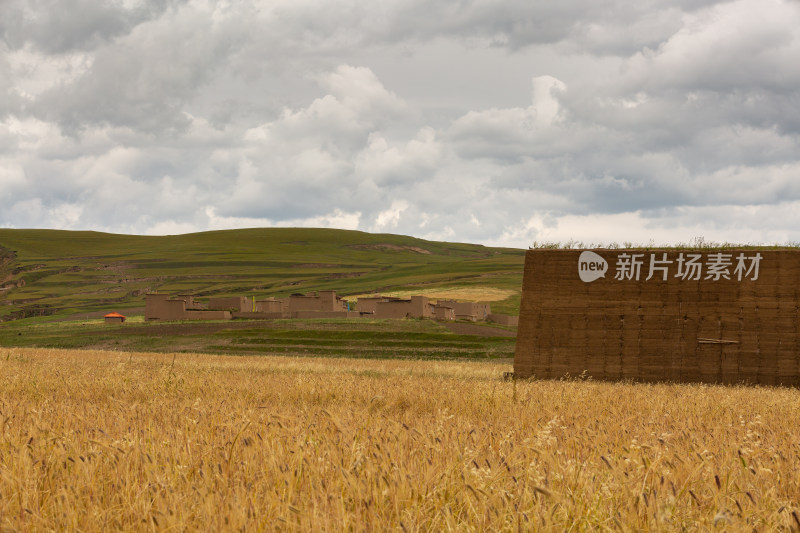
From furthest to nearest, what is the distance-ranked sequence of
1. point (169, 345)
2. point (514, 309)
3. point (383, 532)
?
point (514, 309)
point (169, 345)
point (383, 532)

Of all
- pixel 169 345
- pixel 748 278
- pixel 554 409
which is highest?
pixel 748 278

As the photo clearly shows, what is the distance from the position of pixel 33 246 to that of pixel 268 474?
731ft

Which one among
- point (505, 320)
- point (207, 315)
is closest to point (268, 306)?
point (207, 315)

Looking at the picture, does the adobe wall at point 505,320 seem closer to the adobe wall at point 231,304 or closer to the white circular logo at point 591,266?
the adobe wall at point 231,304

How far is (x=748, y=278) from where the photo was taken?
1761 centimetres

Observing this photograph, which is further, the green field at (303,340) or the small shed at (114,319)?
the small shed at (114,319)

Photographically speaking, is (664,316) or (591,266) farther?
(591,266)

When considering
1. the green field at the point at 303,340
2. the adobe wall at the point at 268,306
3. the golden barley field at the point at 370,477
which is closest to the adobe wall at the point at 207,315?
the adobe wall at the point at 268,306

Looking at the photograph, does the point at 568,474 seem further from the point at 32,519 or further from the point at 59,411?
the point at 59,411

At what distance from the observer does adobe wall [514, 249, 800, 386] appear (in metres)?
17.3

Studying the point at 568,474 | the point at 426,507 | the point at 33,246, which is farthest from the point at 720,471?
the point at 33,246

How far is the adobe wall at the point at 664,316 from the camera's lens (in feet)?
56.7

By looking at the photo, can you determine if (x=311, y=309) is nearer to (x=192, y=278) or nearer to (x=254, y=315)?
(x=254, y=315)

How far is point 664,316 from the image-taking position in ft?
58.3
